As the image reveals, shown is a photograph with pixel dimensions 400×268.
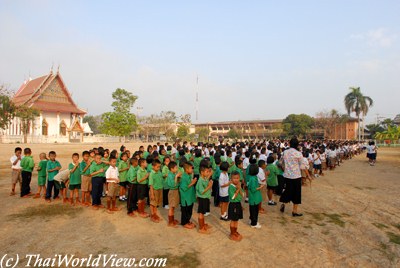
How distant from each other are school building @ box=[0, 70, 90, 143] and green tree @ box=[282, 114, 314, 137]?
35.7m

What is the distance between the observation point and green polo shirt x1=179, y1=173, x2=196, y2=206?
5008 mm

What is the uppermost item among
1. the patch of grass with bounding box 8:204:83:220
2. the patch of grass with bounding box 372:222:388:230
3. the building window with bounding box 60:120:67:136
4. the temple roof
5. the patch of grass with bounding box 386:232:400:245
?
the temple roof

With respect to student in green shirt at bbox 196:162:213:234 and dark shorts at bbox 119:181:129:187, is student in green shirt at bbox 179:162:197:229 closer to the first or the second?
student in green shirt at bbox 196:162:213:234

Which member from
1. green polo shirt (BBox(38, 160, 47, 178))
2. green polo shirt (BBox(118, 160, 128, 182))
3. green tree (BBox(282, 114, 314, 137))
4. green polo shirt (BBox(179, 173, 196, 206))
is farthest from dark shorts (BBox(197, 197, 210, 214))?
green tree (BBox(282, 114, 314, 137))

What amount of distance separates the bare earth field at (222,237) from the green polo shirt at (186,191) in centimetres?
51

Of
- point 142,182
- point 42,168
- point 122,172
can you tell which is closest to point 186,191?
point 142,182

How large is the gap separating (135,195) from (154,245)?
180cm

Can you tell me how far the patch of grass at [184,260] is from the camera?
11.9 feet

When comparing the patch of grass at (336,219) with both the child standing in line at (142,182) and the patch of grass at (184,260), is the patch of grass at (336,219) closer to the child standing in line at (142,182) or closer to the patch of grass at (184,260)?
the patch of grass at (184,260)

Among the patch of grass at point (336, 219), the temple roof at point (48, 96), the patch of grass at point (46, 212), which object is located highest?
the temple roof at point (48, 96)

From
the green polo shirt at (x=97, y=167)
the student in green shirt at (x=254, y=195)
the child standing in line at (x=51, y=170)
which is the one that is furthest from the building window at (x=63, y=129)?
the student in green shirt at (x=254, y=195)

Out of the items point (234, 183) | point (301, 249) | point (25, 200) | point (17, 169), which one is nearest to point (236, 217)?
point (234, 183)

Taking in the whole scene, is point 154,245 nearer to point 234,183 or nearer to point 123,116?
point 234,183

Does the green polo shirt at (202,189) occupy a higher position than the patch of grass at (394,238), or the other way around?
the green polo shirt at (202,189)
